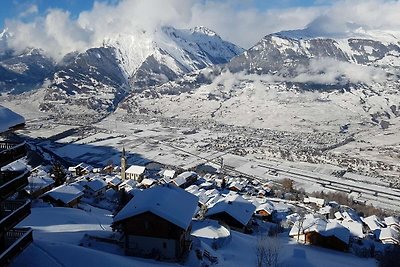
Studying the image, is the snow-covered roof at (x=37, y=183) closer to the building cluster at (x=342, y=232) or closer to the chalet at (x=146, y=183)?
the chalet at (x=146, y=183)

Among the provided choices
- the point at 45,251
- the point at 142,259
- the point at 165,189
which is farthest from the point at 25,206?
the point at 165,189

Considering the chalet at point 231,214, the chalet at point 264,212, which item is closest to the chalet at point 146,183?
the chalet at point 264,212

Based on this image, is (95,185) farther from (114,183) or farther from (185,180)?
(185,180)

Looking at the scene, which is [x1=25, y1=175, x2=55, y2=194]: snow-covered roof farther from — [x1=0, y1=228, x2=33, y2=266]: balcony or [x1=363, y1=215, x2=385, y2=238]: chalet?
[x1=363, y1=215, x2=385, y2=238]: chalet

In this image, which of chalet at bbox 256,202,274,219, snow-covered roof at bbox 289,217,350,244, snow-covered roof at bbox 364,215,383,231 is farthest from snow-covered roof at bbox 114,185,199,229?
snow-covered roof at bbox 364,215,383,231

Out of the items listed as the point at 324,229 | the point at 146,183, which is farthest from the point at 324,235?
the point at 146,183

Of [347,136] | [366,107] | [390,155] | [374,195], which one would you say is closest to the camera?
[374,195]

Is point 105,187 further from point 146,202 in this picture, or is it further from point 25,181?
point 25,181
